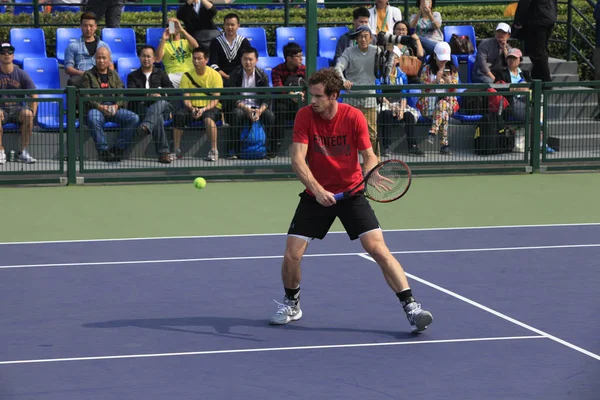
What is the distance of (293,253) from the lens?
24.7 feet

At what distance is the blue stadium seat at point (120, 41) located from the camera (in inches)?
644

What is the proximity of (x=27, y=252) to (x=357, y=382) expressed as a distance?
191 inches

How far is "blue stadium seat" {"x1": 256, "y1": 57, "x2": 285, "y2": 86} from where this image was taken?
52.7 ft

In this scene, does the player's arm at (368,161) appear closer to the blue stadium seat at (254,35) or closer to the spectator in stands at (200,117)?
the spectator in stands at (200,117)

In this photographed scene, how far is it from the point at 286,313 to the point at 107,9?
414 inches

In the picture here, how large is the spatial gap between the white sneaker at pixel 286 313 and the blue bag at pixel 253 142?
21.9 feet

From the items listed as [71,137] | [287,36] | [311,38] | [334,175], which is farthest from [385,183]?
[287,36]

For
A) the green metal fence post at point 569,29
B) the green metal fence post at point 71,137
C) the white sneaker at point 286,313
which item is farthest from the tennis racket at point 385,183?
the green metal fence post at point 569,29

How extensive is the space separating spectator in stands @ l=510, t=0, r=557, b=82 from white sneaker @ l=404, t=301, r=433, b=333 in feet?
34.3

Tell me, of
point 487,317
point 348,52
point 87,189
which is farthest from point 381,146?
point 487,317

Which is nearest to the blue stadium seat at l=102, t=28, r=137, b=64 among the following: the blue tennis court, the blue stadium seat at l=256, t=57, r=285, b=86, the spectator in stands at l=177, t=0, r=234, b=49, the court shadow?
the spectator in stands at l=177, t=0, r=234, b=49

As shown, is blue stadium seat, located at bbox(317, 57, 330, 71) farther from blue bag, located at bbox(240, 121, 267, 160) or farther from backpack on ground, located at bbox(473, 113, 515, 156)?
backpack on ground, located at bbox(473, 113, 515, 156)

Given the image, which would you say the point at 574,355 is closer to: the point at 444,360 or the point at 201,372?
the point at 444,360

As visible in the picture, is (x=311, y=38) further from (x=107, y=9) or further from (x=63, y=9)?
(x=63, y=9)
